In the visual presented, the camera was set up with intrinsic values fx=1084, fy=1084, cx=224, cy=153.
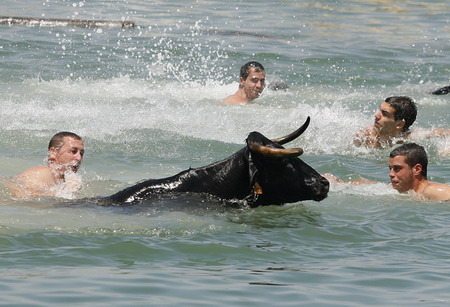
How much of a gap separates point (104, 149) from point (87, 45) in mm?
10504

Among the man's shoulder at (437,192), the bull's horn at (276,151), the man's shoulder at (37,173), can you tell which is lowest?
the man's shoulder at (437,192)

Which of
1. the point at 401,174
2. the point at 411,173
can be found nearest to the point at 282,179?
the point at 401,174

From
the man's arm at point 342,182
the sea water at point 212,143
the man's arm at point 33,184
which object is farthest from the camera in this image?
the man's arm at point 342,182

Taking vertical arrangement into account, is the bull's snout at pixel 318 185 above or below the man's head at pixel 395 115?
below

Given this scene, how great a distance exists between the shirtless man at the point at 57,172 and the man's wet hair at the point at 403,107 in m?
4.87

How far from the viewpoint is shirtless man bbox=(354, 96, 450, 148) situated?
46.2ft

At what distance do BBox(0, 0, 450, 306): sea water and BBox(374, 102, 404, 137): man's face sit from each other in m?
0.36

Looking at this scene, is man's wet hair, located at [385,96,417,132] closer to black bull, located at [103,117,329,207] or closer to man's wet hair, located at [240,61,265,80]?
man's wet hair, located at [240,61,265,80]

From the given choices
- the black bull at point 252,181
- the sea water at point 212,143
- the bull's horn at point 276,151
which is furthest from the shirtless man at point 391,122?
the bull's horn at point 276,151

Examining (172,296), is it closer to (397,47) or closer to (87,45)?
(87,45)

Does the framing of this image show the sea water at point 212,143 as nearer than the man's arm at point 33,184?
Yes

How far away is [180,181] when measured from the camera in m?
9.52

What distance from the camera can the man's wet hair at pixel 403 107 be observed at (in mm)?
13992

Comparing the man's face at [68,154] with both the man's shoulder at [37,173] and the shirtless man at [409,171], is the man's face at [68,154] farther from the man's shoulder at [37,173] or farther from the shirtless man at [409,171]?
the shirtless man at [409,171]
